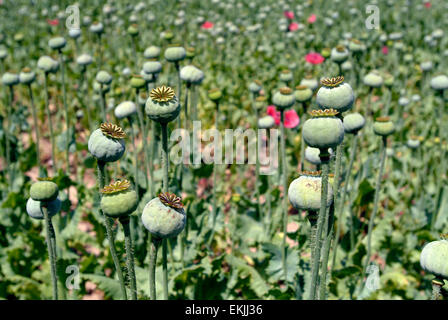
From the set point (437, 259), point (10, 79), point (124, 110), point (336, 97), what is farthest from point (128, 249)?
point (10, 79)

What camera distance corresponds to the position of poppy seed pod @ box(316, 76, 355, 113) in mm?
1518

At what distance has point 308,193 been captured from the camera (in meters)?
1.51

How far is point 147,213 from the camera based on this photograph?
57.0 inches

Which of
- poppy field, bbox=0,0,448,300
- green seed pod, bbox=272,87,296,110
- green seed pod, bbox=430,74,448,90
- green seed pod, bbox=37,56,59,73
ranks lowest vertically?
poppy field, bbox=0,0,448,300

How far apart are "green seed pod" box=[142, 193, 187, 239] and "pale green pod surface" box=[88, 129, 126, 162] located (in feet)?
0.80

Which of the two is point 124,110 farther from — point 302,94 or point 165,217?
point 165,217

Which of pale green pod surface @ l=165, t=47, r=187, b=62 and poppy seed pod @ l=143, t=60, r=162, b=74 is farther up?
pale green pod surface @ l=165, t=47, r=187, b=62

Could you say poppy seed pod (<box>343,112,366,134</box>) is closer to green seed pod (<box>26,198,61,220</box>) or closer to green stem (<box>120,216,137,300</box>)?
green stem (<box>120,216,137,300</box>)

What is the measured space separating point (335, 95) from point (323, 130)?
262mm

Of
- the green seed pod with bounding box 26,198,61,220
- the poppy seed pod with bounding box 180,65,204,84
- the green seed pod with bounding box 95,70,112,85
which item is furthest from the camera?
the green seed pod with bounding box 95,70,112,85

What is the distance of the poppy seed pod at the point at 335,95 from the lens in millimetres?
1518

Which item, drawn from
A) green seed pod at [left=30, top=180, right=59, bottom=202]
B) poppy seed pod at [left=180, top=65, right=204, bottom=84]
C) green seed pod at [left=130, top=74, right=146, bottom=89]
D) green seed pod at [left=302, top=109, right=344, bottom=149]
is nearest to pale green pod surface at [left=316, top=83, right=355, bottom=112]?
green seed pod at [left=302, top=109, right=344, bottom=149]
